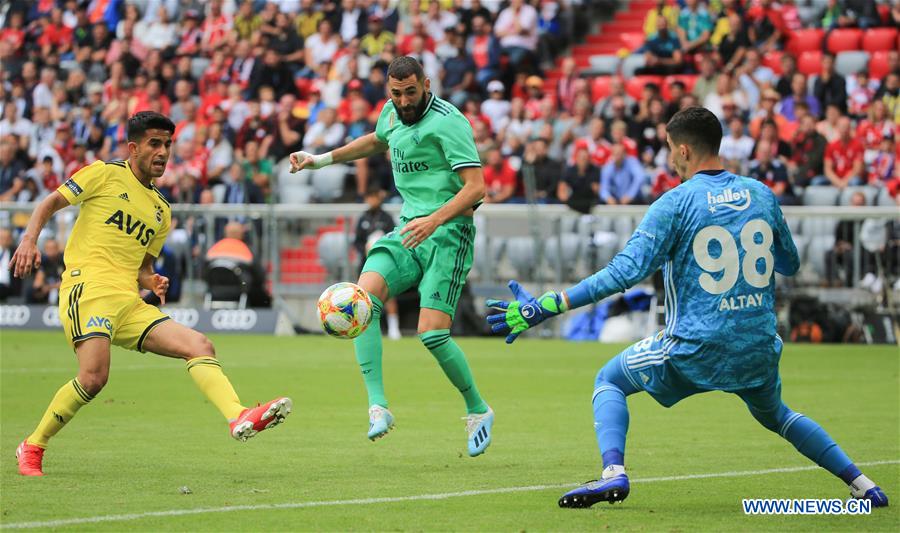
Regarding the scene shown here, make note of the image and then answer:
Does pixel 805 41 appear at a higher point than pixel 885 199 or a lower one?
higher

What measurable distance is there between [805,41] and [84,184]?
18441mm

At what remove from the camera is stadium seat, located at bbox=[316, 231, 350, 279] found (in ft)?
73.3

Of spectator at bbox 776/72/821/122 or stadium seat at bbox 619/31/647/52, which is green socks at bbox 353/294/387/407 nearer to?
spectator at bbox 776/72/821/122

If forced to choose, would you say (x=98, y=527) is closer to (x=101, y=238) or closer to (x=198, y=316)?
(x=101, y=238)

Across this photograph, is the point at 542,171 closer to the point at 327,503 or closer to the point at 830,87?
the point at 830,87

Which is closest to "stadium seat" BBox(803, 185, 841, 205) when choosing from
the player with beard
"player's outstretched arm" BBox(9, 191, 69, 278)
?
the player with beard

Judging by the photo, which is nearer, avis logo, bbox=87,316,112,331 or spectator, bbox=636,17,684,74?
avis logo, bbox=87,316,112,331

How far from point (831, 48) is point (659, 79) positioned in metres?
2.96

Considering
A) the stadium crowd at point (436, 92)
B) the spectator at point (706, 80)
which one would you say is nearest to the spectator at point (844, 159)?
the stadium crowd at point (436, 92)

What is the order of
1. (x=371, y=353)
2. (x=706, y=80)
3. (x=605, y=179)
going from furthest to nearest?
(x=706, y=80) < (x=605, y=179) < (x=371, y=353)

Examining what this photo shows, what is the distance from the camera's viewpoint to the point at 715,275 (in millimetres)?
6906

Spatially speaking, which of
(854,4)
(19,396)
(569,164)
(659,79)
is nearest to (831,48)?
(854,4)

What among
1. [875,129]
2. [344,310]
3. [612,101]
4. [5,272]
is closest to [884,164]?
[875,129]

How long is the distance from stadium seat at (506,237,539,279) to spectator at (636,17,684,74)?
5.35 meters
